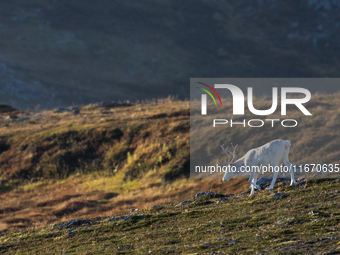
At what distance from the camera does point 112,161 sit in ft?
178

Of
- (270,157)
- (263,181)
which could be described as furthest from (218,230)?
(263,181)

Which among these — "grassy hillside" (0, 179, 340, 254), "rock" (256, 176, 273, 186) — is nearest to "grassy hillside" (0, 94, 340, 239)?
"rock" (256, 176, 273, 186)

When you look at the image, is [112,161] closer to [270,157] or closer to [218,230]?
[270,157]

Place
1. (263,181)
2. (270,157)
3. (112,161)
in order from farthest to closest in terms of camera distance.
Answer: (112,161) → (263,181) → (270,157)

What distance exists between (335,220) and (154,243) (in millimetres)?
5688

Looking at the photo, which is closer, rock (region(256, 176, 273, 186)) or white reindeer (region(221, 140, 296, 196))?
white reindeer (region(221, 140, 296, 196))

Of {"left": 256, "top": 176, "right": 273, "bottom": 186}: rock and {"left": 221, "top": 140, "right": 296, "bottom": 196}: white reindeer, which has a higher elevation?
{"left": 221, "top": 140, "right": 296, "bottom": 196}: white reindeer

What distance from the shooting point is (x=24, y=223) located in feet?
121

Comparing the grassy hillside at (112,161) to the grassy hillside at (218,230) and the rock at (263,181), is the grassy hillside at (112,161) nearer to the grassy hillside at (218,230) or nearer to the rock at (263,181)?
the rock at (263,181)

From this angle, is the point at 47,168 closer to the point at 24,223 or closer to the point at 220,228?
the point at 24,223

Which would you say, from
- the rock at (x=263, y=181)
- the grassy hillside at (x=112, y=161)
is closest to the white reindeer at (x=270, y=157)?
the rock at (x=263, y=181)

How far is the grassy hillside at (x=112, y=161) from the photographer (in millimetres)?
40812

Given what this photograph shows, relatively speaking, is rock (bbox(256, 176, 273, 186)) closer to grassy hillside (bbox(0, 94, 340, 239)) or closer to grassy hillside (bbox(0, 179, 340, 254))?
grassy hillside (bbox(0, 179, 340, 254))

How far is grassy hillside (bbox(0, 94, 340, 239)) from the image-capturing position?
40812mm
